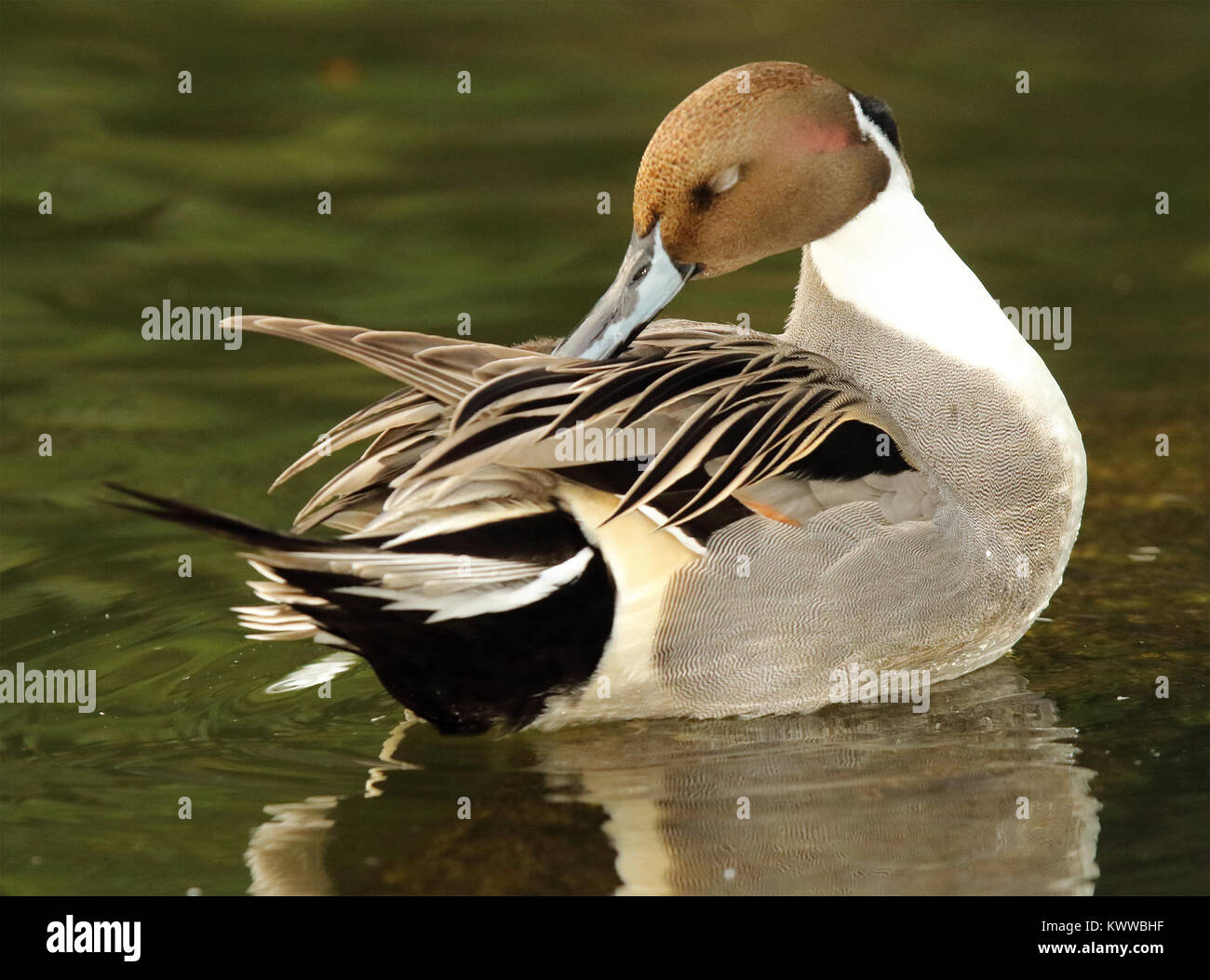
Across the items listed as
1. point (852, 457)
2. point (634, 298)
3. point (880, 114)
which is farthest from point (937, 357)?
point (634, 298)

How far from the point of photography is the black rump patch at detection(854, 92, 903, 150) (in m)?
5.23

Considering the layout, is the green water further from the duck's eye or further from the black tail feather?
the duck's eye

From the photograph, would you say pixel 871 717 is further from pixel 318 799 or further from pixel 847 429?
pixel 318 799

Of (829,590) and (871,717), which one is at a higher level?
(829,590)

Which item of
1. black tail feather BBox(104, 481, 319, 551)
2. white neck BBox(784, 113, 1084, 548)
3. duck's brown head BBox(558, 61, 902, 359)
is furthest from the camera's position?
white neck BBox(784, 113, 1084, 548)

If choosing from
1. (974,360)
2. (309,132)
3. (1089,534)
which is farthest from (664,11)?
(974,360)

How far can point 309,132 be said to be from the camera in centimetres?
994

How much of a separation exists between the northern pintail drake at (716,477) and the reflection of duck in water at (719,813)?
135mm

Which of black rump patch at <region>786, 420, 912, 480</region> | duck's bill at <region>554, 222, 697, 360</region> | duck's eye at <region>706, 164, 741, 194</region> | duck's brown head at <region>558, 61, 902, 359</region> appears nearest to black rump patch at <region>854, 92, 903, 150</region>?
duck's brown head at <region>558, 61, 902, 359</region>

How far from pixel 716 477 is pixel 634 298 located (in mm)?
673

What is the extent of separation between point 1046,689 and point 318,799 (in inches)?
83.9

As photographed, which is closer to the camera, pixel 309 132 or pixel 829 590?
pixel 829 590

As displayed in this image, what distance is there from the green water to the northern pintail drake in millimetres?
281

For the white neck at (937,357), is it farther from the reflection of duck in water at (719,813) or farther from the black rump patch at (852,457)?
the reflection of duck in water at (719,813)
